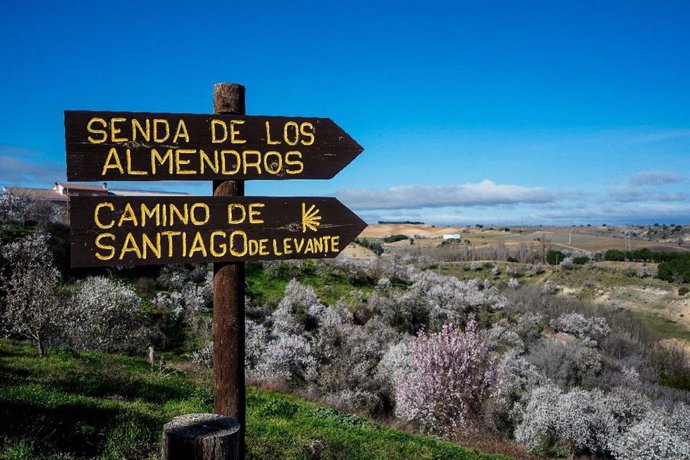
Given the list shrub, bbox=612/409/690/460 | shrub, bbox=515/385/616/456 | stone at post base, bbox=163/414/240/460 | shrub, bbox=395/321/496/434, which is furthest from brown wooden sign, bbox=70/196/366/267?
shrub, bbox=612/409/690/460

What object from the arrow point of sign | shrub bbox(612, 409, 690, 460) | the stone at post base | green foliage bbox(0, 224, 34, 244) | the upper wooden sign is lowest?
shrub bbox(612, 409, 690, 460)

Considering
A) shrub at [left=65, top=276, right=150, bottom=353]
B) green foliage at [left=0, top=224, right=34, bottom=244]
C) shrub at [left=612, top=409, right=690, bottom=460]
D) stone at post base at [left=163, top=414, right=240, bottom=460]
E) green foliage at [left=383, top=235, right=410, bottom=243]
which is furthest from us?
green foliage at [left=383, top=235, right=410, bottom=243]

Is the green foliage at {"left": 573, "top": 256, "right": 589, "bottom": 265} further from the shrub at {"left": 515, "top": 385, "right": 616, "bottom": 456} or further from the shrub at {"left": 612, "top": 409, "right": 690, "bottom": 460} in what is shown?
the shrub at {"left": 515, "top": 385, "right": 616, "bottom": 456}

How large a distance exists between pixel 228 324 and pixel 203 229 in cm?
79

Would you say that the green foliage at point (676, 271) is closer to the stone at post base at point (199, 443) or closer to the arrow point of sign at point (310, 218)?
the arrow point of sign at point (310, 218)

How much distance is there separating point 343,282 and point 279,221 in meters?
28.1

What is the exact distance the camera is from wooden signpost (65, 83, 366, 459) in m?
3.70

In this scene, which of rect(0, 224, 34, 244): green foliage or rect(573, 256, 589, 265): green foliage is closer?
rect(0, 224, 34, 244): green foliage

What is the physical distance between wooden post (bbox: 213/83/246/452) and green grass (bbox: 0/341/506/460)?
2.19m

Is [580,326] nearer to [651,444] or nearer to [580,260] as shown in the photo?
[651,444]

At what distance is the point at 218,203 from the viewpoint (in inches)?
154

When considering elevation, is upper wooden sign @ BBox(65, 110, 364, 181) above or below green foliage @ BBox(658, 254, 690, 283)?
above

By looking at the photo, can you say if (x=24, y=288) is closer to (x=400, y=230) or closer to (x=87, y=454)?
(x=87, y=454)

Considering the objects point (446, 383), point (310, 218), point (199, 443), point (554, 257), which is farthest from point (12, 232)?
point (554, 257)
